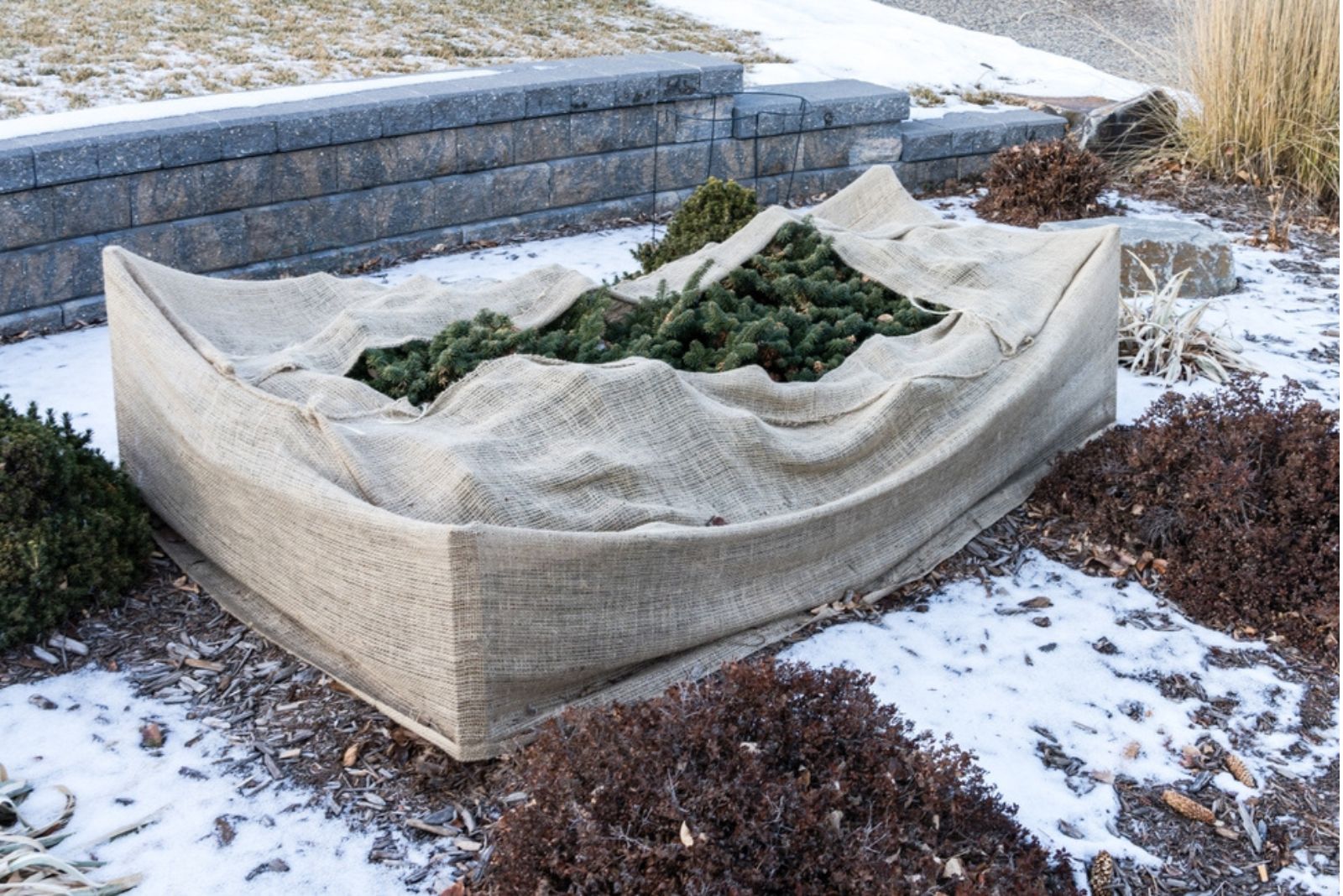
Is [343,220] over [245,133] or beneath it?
beneath

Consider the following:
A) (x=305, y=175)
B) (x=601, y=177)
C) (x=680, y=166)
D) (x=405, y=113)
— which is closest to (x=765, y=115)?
(x=680, y=166)

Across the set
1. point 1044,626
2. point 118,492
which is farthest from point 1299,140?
point 118,492

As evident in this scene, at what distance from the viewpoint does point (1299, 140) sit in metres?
6.87

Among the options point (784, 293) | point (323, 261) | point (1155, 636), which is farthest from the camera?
point (323, 261)

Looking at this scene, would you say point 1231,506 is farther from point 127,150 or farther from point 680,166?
point 127,150

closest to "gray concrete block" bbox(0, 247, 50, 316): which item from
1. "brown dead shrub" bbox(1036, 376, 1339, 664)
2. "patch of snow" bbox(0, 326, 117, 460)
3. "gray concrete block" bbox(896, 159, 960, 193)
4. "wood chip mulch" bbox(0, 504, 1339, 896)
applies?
"patch of snow" bbox(0, 326, 117, 460)

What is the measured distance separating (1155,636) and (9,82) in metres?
6.39

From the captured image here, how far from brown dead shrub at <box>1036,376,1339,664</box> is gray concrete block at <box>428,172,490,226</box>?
10.9 ft

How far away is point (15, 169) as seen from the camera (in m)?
4.57

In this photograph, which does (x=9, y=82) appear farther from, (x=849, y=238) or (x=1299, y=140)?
(x=1299, y=140)

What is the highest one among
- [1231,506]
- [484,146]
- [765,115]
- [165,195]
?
[765,115]

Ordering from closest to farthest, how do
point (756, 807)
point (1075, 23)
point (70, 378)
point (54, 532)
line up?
point (756, 807) → point (54, 532) → point (70, 378) → point (1075, 23)

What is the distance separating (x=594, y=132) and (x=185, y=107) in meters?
1.88

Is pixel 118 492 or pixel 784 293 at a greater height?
pixel 784 293
